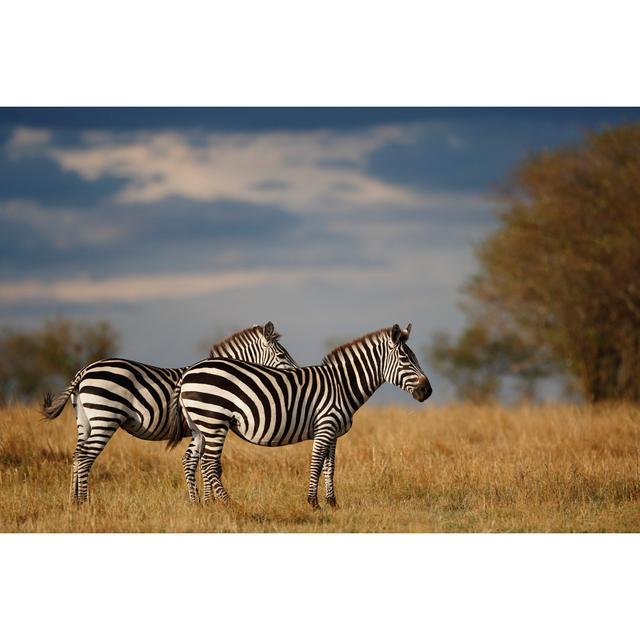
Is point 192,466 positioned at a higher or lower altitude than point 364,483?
higher

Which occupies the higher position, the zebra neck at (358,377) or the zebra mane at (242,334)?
the zebra mane at (242,334)

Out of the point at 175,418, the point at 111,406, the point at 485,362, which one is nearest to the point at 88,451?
the point at 111,406

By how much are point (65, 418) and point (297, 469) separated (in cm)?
447

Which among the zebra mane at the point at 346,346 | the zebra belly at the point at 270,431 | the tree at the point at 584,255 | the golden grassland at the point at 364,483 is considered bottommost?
the golden grassland at the point at 364,483

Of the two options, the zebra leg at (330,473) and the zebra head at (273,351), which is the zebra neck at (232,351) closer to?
the zebra head at (273,351)

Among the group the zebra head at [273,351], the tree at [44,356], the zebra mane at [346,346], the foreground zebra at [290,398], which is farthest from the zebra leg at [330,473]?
the tree at [44,356]

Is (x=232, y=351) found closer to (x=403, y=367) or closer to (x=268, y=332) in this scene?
(x=268, y=332)

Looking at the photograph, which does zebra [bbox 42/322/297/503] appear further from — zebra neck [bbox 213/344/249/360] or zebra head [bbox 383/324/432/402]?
zebra head [bbox 383/324/432/402]

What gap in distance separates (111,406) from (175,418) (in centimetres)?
61

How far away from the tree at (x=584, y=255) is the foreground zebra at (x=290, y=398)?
35.7 ft

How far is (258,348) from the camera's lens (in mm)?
8844

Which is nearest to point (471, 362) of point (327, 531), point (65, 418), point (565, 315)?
point (565, 315)

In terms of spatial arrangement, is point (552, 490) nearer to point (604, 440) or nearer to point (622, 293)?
point (604, 440)

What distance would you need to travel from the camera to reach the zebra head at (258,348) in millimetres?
8773
